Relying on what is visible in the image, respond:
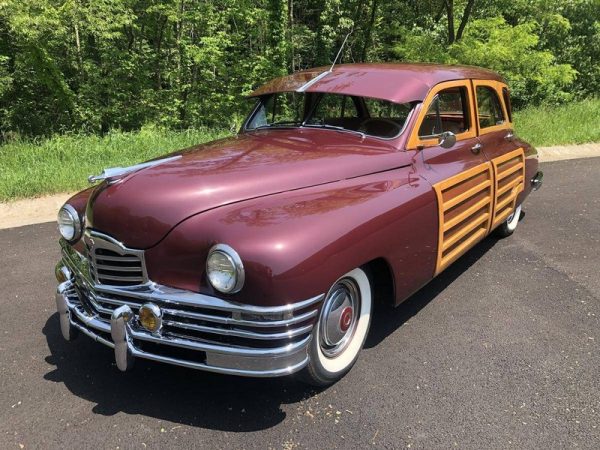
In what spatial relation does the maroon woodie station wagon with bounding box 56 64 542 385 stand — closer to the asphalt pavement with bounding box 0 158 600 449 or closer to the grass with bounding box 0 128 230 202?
the asphalt pavement with bounding box 0 158 600 449

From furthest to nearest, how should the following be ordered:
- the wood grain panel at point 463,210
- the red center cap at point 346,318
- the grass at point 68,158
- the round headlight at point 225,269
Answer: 1. the grass at point 68,158
2. the wood grain panel at point 463,210
3. the red center cap at point 346,318
4. the round headlight at point 225,269

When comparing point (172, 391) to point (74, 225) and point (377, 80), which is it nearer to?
point (74, 225)

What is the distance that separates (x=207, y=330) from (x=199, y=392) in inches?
24.6

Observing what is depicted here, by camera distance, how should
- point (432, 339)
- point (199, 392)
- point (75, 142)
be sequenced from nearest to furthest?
1. point (199, 392)
2. point (432, 339)
3. point (75, 142)

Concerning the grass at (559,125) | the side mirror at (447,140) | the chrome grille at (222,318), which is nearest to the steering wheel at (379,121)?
the side mirror at (447,140)

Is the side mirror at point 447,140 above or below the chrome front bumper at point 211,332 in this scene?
above

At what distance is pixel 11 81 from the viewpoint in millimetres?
13297

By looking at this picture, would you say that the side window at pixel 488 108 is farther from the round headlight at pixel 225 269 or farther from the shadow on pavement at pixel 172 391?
the round headlight at pixel 225 269

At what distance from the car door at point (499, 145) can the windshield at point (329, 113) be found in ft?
3.04

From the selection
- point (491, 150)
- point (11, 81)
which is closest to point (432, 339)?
point (491, 150)

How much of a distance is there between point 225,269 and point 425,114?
2.08 metres

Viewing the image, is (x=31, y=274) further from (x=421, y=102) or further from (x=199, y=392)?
(x=421, y=102)

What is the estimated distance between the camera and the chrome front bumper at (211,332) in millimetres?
2420

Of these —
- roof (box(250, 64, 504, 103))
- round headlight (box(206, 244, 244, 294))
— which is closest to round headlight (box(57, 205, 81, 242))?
round headlight (box(206, 244, 244, 294))
